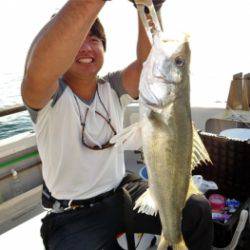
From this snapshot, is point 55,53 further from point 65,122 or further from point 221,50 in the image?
point 221,50

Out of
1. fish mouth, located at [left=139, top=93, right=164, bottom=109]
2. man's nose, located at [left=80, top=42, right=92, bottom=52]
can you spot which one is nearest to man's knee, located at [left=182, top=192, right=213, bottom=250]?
fish mouth, located at [left=139, top=93, right=164, bottom=109]

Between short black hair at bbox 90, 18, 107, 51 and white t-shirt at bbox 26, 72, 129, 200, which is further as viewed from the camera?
short black hair at bbox 90, 18, 107, 51

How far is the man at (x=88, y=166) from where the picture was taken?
106 inches

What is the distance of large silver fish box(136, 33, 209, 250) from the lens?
71.7 inches

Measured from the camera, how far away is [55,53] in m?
1.98

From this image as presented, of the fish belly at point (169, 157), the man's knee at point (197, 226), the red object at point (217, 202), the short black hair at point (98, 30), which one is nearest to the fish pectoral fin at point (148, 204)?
the fish belly at point (169, 157)

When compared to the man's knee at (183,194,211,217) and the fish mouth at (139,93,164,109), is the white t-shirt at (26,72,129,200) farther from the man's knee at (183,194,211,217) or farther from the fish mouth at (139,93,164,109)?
the fish mouth at (139,93,164,109)

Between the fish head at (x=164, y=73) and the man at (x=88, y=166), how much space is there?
86cm

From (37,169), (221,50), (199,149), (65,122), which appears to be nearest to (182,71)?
(199,149)

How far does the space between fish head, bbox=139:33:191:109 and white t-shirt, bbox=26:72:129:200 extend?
99cm

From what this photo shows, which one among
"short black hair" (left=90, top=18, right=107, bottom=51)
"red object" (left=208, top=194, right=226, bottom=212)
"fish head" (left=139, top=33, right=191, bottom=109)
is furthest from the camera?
"red object" (left=208, top=194, right=226, bottom=212)

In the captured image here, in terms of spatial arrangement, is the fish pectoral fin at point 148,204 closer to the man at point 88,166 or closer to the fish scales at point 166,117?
the fish scales at point 166,117

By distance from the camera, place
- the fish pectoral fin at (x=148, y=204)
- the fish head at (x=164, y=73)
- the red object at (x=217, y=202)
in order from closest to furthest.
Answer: the fish head at (x=164, y=73) < the fish pectoral fin at (x=148, y=204) < the red object at (x=217, y=202)

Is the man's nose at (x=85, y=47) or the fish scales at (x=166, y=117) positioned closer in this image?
the fish scales at (x=166, y=117)
